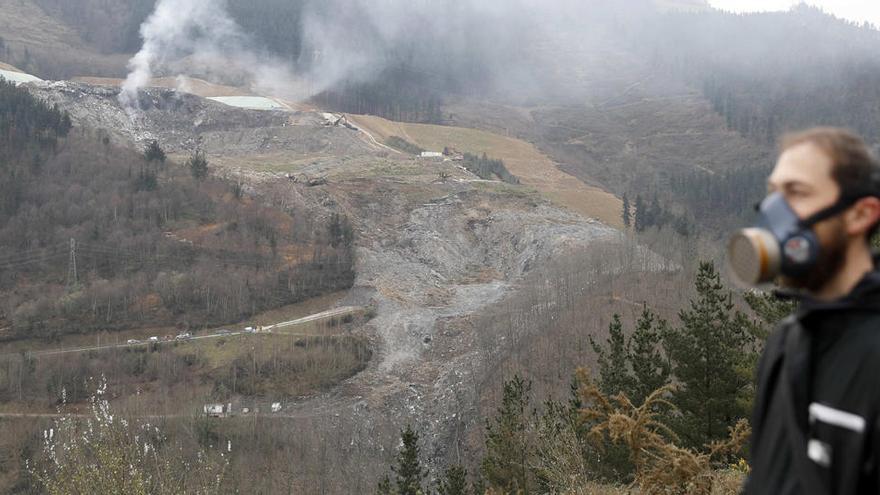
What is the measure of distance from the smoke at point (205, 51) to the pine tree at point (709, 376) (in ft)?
381

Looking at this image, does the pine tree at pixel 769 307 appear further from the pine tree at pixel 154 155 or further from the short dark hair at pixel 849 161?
the pine tree at pixel 154 155

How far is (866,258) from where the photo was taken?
6.15 ft

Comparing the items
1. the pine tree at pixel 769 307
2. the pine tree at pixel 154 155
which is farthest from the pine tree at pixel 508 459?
the pine tree at pixel 154 155

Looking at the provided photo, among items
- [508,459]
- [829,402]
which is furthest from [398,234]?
[829,402]

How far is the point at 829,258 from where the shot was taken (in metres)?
1.88

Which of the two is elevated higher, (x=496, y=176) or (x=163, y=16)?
(x=163, y=16)

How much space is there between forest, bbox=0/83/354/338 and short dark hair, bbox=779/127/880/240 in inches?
2206

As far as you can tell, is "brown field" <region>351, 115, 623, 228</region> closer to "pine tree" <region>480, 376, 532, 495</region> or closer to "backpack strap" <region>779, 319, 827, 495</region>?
"pine tree" <region>480, 376, 532, 495</region>

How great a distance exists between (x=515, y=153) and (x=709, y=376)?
101 m

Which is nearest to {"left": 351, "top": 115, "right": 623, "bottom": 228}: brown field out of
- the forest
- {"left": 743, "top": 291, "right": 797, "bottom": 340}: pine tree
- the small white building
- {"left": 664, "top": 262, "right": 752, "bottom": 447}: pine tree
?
the forest

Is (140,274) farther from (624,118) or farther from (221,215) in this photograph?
(624,118)

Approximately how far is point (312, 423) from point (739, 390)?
28855 millimetres

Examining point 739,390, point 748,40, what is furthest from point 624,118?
point 739,390

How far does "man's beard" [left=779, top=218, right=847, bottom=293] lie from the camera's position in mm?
1872
